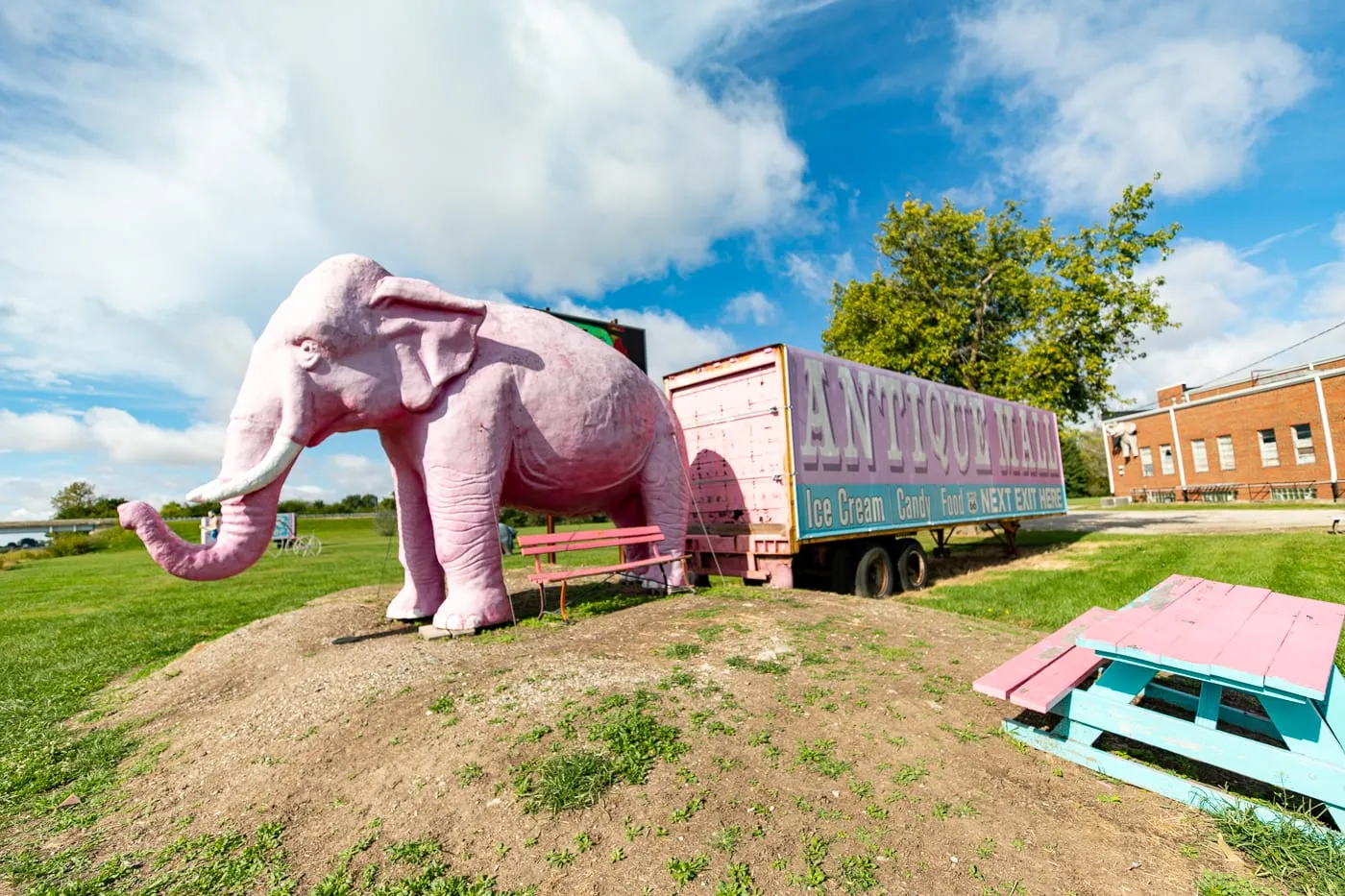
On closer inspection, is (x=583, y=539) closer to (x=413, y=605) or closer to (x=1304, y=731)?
(x=413, y=605)

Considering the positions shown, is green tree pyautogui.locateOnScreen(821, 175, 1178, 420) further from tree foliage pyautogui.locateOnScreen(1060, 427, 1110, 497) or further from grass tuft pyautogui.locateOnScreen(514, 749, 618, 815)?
tree foliage pyautogui.locateOnScreen(1060, 427, 1110, 497)

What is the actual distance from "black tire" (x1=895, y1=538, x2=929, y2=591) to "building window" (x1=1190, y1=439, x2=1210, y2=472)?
28892 millimetres

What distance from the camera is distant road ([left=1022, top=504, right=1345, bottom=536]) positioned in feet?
51.9

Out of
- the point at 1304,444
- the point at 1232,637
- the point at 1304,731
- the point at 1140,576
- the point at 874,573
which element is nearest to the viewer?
the point at 1304,731

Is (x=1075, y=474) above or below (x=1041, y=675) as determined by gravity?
above

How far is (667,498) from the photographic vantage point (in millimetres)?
6613

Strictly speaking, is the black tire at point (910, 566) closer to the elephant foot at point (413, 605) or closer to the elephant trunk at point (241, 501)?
the elephant foot at point (413, 605)

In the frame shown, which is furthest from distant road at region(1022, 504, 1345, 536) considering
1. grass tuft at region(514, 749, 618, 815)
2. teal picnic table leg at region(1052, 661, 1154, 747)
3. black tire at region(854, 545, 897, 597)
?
grass tuft at region(514, 749, 618, 815)

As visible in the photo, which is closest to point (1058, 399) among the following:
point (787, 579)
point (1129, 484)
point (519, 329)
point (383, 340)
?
point (787, 579)

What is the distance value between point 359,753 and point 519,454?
2.68 metres

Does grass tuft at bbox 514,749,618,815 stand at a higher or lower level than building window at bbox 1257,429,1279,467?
lower

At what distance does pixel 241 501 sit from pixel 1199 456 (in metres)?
37.7

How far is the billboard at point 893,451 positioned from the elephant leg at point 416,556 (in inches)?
149

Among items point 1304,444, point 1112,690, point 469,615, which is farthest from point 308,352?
point 1304,444
